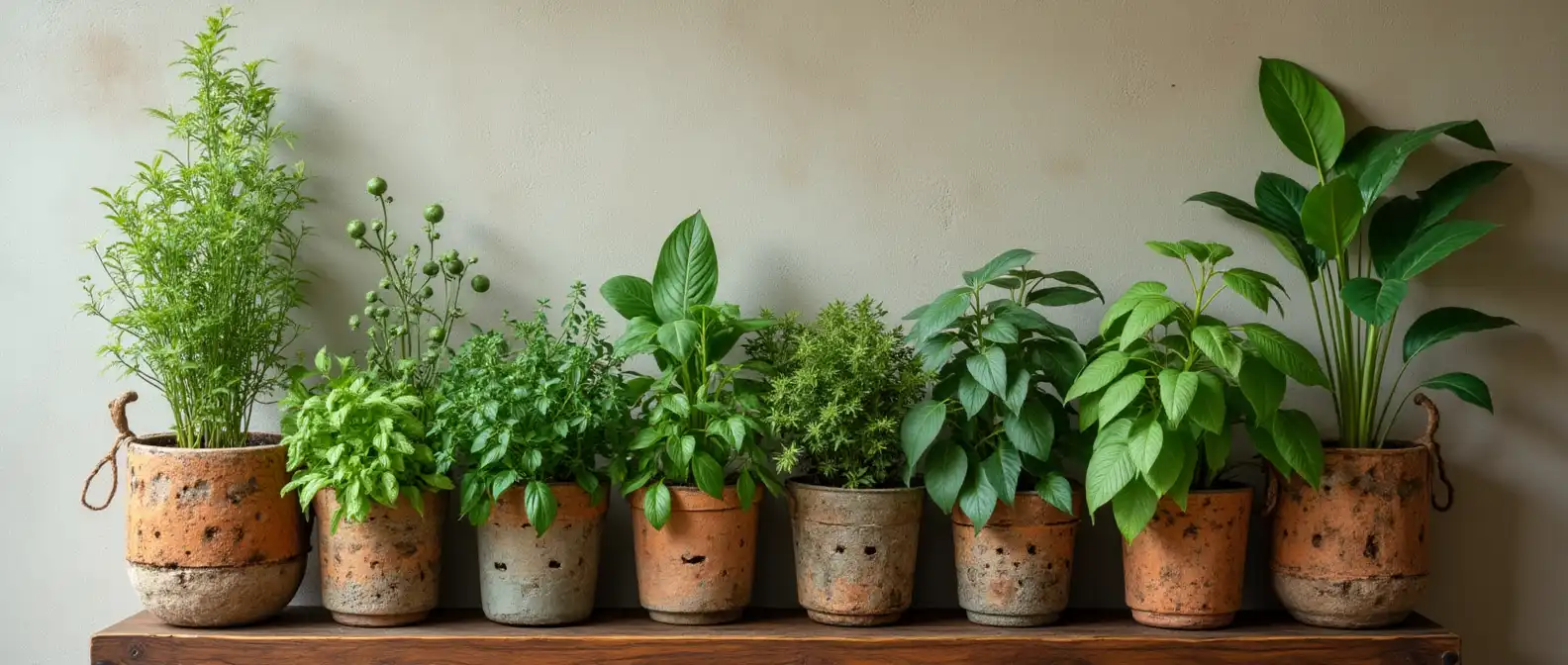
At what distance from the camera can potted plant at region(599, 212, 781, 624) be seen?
6.99 feet

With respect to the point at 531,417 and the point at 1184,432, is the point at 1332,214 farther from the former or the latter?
the point at 531,417

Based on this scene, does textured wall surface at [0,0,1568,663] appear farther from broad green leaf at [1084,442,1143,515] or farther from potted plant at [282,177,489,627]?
broad green leaf at [1084,442,1143,515]

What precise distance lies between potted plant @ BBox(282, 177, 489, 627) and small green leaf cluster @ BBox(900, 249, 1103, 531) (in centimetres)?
86

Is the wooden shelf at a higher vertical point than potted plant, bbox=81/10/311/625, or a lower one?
lower

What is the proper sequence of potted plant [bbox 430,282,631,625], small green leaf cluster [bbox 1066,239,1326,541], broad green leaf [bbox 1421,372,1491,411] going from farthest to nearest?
broad green leaf [bbox 1421,372,1491,411], potted plant [bbox 430,282,631,625], small green leaf cluster [bbox 1066,239,1326,541]

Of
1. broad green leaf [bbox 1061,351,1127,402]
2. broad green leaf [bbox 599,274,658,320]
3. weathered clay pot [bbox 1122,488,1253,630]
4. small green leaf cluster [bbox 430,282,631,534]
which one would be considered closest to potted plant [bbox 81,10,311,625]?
small green leaf cluster [bbox 430,282,631,534]

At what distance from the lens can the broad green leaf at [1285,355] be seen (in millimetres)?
2031

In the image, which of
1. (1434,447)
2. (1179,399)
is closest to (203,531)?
(1179,399)

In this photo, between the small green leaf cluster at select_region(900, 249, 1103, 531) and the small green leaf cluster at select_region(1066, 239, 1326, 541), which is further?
the small green leaf cluster at select_region(900, 249, 1103, 531)

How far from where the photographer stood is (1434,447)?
2.34m

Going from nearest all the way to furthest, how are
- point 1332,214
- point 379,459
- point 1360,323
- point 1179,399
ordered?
point 1179,399
point 379,459
point 1332,214
point 1360,323

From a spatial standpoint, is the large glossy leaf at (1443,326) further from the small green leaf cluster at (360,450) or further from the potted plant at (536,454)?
the small green leaf cluster at (360,450)

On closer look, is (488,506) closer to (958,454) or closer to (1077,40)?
(958,454)

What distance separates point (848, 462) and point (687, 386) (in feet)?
Answer: 1.06
